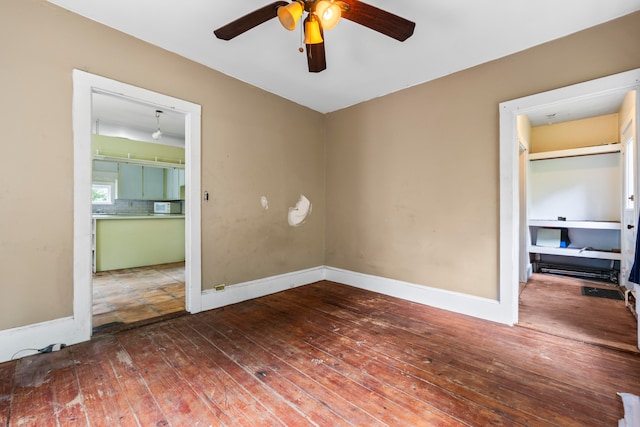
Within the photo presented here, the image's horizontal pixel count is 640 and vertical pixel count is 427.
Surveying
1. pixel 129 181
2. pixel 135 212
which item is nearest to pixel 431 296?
pixel 129 181

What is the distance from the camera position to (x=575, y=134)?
179 inches

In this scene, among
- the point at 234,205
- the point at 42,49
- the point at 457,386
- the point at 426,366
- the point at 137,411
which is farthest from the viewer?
the point at 234,205

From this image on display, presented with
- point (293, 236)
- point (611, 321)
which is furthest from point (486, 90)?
point (293, 236)

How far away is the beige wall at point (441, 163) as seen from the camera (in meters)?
2.40

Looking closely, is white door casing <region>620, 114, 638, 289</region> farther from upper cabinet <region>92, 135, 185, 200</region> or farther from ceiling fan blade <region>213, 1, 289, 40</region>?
upper cabinet <region>92, 135, 185, 200</region>

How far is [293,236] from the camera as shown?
3910mm

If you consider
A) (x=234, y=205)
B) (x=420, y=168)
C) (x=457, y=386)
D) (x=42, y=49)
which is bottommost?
(x=457, y=386)

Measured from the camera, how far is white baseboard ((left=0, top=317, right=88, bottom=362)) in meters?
1.93

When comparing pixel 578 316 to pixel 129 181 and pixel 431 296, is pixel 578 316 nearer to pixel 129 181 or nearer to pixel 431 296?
pixel 431 296

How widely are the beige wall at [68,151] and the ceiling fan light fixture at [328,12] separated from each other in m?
1.82

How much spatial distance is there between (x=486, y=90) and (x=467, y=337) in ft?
7.92

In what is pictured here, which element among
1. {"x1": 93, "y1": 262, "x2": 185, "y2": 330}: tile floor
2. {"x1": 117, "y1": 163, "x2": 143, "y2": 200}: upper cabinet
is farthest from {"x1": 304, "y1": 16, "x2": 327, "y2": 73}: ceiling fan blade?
{"x1": 117, "y1": 163, "x2": 143, "y2": 200}: upper cabinet

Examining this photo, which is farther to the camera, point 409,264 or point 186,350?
point 409,264

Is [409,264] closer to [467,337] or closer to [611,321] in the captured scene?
[467,337]
